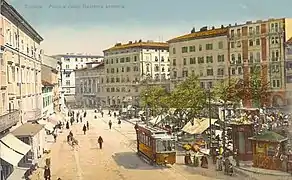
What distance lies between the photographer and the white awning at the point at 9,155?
14.3 ft

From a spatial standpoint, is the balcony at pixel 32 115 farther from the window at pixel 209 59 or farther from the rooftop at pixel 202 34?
the window at pixel 209 59

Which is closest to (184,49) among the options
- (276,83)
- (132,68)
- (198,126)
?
(132,68)

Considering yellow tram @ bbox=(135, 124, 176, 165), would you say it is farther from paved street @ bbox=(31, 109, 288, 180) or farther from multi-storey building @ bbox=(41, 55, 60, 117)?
multi-storey building @ bbox=(41, 55, 60, 117)

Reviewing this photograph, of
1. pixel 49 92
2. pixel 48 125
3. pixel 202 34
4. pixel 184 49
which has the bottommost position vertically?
pixel 48 125

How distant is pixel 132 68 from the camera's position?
6117 mm

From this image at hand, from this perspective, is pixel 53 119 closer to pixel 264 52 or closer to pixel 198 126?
pixel 198 126

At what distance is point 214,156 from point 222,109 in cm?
134

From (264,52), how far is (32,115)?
2.85 m

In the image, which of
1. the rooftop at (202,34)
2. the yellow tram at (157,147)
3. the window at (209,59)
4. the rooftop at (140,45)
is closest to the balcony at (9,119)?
the rooftop at (140,45)

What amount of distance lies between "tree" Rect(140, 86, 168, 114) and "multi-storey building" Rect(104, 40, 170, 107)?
24 centimetres

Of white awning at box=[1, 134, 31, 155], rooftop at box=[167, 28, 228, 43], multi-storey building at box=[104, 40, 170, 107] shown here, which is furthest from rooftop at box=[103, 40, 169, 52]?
white awning at box=[1, 134, 31, 155]

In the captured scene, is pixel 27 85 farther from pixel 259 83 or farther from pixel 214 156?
pixel 259 83

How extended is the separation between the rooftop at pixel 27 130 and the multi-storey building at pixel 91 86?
1.80 ft

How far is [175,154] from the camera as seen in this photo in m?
5.91
